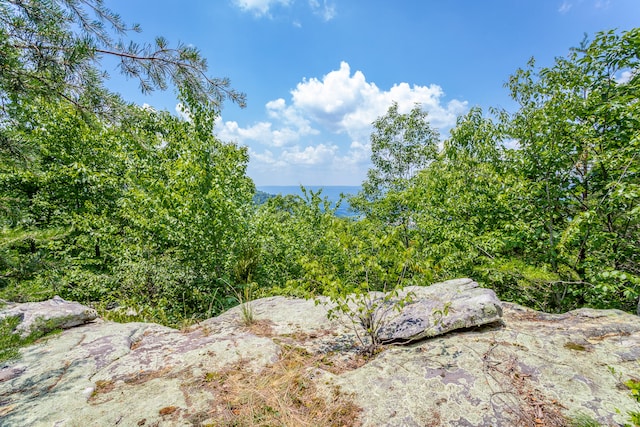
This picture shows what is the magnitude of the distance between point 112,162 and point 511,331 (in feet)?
40.7

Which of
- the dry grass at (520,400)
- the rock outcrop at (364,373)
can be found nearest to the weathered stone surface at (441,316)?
the rock outcrop at (364,373)

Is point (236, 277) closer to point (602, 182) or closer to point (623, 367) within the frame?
point (623, 367)

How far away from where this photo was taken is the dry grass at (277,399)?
2.31 m

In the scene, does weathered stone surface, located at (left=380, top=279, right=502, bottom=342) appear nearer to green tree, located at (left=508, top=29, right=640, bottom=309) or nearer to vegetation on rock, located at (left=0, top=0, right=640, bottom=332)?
vegetation on rock, located at (left=0, top=0, right=640, bottom=332)

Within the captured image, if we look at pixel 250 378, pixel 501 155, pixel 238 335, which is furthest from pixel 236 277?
pixel 501 155

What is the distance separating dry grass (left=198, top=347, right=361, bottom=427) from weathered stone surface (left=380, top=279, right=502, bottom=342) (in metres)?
1.22

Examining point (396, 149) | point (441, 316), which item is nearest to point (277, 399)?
point (441, 316)

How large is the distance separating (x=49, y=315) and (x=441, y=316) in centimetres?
649

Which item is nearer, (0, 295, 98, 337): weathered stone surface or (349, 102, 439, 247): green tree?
(0, 295, 98, 337): weathered stone surface

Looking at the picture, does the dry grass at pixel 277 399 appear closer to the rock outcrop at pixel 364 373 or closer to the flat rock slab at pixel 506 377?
the rock outcrop at pixel 364 373

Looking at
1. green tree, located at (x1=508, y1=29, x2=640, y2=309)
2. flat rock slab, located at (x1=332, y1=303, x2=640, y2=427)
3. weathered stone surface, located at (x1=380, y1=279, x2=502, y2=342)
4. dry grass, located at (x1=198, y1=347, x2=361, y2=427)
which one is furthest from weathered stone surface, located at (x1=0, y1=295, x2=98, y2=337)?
green tree, located at (x1=508, y1=29, x2=640, y2=309)

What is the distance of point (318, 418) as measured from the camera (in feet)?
7.68

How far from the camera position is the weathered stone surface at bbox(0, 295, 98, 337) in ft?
15.0

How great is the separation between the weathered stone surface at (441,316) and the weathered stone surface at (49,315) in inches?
216
